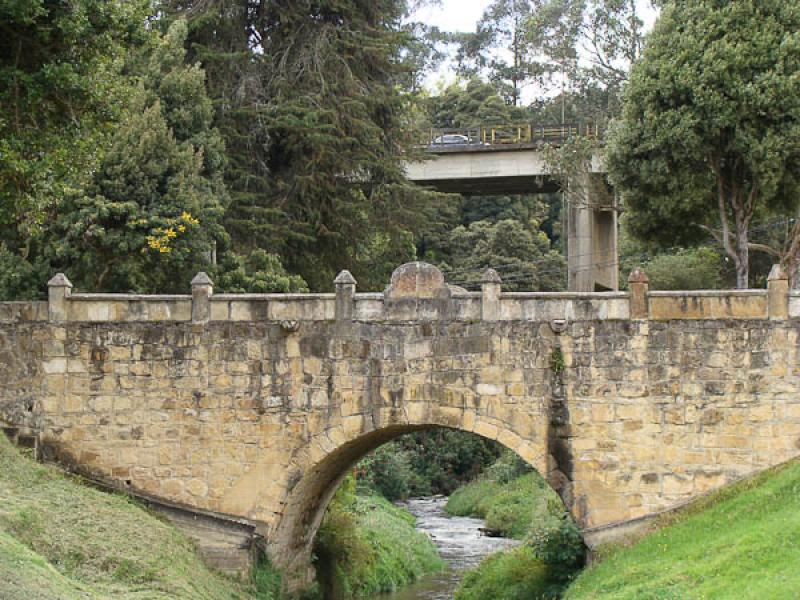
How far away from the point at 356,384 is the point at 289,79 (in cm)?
1219

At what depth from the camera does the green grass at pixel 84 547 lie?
13312 millimetres

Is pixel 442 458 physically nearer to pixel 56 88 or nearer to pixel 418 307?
pixel 418 307

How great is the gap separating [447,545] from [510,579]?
8227 mm

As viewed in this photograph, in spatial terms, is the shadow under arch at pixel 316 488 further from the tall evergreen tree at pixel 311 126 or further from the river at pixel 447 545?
the tall evergreen tree at pixel 311 126

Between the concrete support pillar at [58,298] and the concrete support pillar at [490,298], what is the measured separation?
274 inches

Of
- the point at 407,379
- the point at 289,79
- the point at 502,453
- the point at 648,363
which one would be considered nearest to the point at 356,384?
the point at 407,379

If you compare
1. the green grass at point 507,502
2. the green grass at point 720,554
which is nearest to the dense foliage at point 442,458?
the green grass at point 507,502

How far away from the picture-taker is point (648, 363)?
18469 mm

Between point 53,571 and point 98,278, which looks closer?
point 53,571

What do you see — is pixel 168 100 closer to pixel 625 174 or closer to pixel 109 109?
pixel 109 109

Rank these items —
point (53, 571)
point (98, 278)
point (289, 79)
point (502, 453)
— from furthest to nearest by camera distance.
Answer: point (502, 453)
point (289, 79)
point (98, 278)
point (53, 571)

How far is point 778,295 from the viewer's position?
18.1 meters

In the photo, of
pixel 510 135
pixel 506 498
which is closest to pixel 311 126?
pixel 506 498

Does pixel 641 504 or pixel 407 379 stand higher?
pixel 407 379
